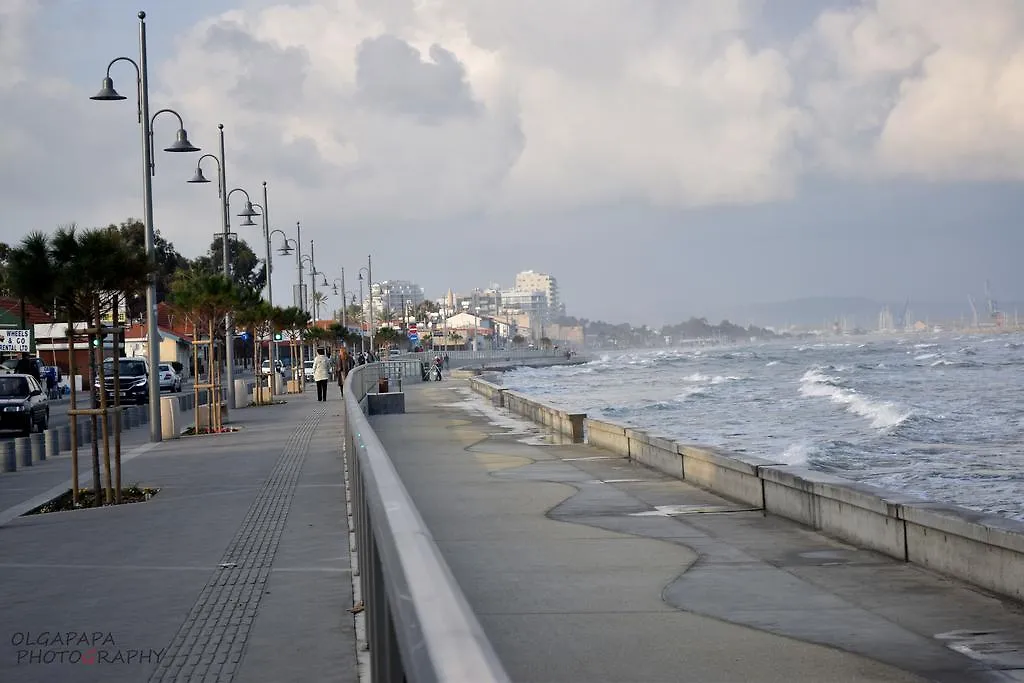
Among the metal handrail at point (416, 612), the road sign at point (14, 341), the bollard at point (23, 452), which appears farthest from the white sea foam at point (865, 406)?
the road sign at point (14, 341)

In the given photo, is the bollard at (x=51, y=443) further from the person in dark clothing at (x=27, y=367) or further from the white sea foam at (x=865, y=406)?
the person in dark clothing at (x=27, y=367)

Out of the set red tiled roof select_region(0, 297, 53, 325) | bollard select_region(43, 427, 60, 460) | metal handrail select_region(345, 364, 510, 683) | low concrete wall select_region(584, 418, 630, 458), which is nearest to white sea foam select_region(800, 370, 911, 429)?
low concrete wall select_region(584, 418, 630, 458)

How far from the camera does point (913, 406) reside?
4272cm

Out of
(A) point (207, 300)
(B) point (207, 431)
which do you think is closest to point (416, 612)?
(B) point (207, 431)

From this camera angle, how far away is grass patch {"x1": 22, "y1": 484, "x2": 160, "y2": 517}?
48.1ft

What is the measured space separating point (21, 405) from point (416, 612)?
30775 mm

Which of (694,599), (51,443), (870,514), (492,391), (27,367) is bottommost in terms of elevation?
(694,599)

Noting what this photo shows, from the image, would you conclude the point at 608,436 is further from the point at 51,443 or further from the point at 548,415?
the point at 51,443

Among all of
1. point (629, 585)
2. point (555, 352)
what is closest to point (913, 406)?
point (629, 585)

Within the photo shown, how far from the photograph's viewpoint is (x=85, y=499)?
50.0 feet

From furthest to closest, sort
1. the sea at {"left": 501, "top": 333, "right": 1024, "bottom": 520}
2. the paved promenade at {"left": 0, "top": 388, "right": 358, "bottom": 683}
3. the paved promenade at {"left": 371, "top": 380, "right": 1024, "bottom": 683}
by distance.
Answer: the sea at {"left": 501, "top": 333, "right": 1024, "bottom": 520} < the paved promenade at {"left": 0, "top": 388, "right": 358, "bottom": 683} < the paved promenade at {"left": 371, "top": 380, "right": 1024, "bottom": 683}

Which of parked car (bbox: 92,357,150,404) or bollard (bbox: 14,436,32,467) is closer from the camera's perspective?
bollard (bbox: 14,436,32,467)

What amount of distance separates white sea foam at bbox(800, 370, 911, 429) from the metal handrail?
2999cm

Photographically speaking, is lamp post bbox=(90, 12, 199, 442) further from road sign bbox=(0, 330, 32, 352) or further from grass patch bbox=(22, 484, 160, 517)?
road sign bbox=(0, 330, 32, 352)
